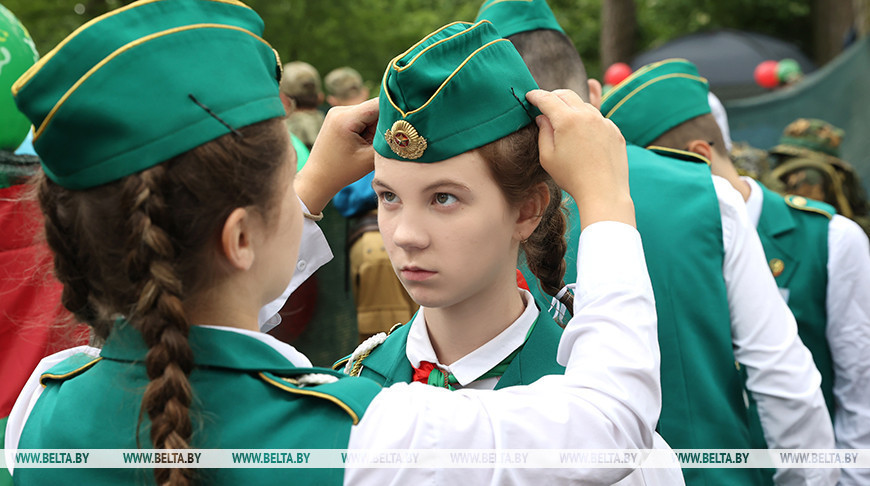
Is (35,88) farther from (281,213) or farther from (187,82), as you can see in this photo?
(281,213)

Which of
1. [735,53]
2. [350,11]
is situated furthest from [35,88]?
[735,53]

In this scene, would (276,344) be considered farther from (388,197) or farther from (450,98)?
(450,98)

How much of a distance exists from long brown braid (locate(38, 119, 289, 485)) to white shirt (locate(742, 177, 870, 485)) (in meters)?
2.39

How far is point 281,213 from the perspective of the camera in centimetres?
147

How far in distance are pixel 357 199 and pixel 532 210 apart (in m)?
2.73

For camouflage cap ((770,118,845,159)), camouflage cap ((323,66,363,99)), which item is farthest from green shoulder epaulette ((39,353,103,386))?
camouflage cap ((323,66,363,99))

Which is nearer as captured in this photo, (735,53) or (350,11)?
(350,11)

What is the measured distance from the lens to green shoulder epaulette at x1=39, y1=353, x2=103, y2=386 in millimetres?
1493

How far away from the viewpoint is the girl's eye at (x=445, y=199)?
1798 millimetres

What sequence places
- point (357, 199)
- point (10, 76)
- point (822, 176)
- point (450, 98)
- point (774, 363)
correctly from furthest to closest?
1. point (822, 176)
2. point (357, 199)
3. point (10, 76)
4. point (774, 363)
5. point (450, 98)

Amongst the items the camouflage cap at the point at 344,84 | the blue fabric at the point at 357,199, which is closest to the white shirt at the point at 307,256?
the blue fabric at the point at 357,199

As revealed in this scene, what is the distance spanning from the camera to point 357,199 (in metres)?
4.57

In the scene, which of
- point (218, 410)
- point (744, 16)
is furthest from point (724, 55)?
point (218, 410)

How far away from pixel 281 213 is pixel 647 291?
66 cm
